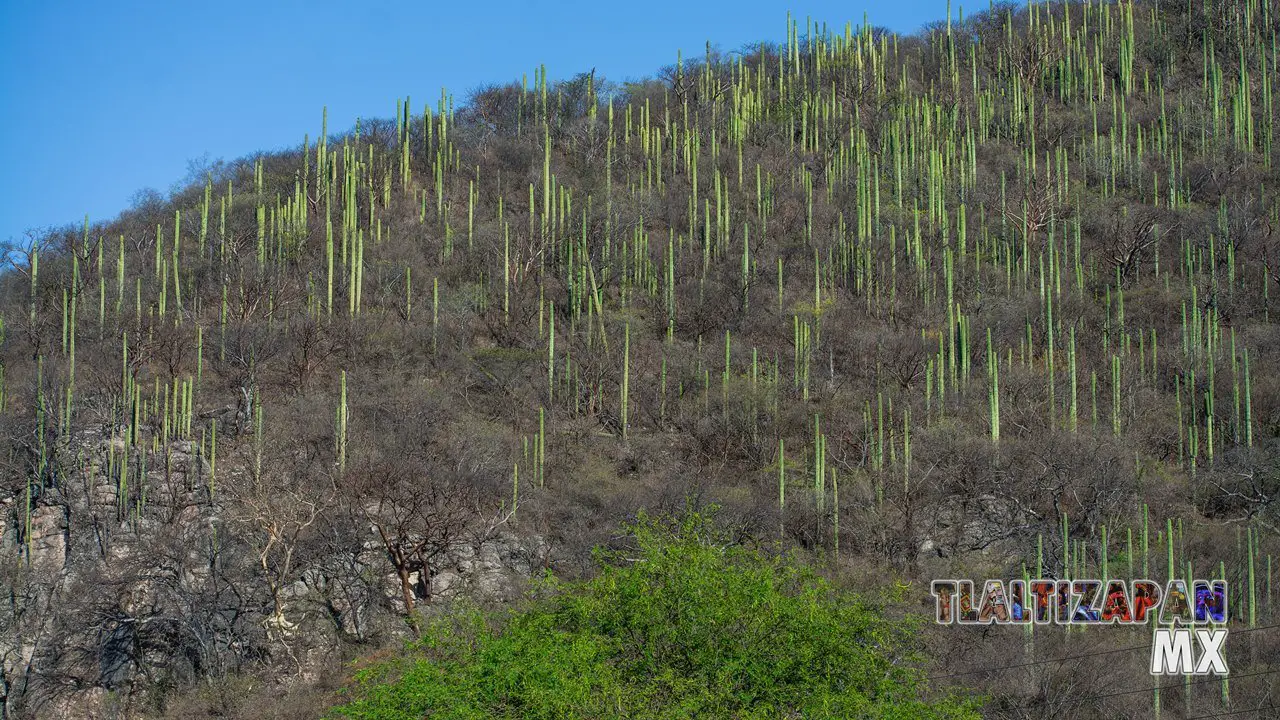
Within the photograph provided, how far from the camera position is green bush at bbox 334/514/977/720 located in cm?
1780

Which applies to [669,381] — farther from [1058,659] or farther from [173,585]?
[1058,659]

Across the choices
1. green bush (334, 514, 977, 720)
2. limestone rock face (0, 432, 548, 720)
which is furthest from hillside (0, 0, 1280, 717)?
green bush (334, 514, 977, 720)

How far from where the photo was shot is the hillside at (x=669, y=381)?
2689 cm

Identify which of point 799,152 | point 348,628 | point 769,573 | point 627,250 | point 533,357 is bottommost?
point 348,628

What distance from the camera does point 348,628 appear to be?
27625mm

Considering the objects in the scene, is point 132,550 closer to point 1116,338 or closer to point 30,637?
point 30,637

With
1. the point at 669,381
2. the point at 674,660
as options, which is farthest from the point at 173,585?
the point at 669,381

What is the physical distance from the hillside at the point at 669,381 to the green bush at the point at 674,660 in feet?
7.53

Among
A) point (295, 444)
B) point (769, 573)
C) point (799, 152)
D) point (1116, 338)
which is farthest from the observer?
point (799, 152)

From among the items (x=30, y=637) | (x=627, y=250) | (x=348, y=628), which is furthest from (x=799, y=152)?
(x=30, y=637)

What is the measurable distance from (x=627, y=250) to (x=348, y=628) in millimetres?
18593

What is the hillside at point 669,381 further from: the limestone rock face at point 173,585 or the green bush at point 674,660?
the green bush at point 674,660

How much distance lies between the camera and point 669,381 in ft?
118

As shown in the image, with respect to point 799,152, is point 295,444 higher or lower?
lower
